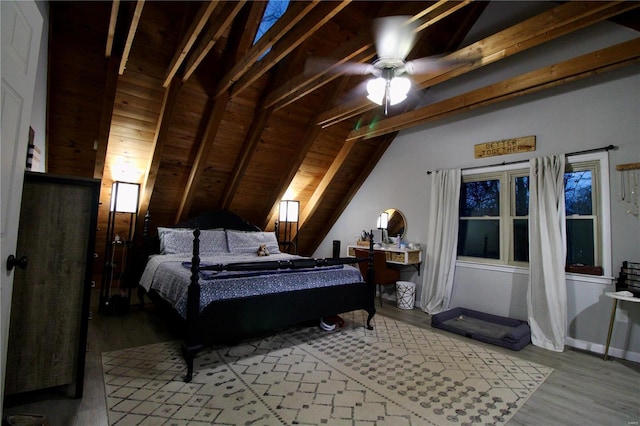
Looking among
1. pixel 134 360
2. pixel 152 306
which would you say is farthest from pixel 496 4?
pixel 152 306

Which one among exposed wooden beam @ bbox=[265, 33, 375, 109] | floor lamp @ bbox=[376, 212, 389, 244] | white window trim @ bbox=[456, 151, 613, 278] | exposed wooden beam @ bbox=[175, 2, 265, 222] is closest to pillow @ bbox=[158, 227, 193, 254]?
exposed wooden beam @ bbox=[175, 2, 265, 222]

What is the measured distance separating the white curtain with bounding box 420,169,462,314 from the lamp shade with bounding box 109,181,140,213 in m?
4.04

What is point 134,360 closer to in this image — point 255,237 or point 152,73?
point 255,237

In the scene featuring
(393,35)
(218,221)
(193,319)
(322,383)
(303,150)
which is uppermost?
(393,35)

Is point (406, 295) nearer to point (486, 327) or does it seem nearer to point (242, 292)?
point (486, 327)

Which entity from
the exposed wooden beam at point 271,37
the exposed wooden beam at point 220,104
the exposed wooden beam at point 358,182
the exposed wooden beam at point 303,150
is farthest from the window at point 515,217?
the exposed wooden beam at point 220,104

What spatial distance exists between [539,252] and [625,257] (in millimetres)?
672

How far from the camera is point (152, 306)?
427cm

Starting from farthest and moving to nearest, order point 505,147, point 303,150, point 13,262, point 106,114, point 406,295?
point 303,150
point 406,295
point 505,147
point 106,114
point 13,262

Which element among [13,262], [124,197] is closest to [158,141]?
[124,197]

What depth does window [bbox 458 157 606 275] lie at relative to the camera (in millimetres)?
3252

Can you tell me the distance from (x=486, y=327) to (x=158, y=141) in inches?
177

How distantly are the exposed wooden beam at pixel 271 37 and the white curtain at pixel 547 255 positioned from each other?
2.98m

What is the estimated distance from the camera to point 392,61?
2307 millimetres
